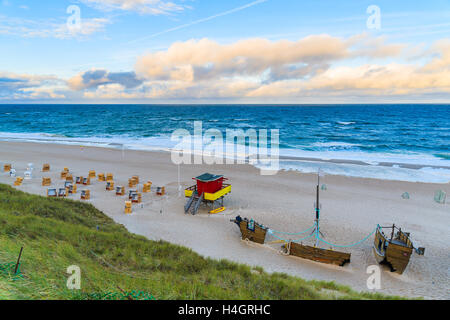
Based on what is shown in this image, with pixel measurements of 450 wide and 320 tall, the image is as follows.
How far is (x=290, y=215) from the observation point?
13758mm

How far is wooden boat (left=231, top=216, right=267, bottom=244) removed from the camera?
35.4 feet

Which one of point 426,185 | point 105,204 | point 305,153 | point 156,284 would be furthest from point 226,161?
point 156,284

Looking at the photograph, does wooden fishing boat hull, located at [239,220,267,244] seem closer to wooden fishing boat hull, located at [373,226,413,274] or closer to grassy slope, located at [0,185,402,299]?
grassy slope, located at [0,185,402,299]

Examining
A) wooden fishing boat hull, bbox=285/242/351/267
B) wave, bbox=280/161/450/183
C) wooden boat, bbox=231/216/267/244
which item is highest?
wave, bbox=280/161/450/183

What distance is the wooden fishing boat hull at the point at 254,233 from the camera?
1077cm

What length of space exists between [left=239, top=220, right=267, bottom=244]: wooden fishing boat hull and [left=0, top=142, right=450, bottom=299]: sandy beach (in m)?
0.29

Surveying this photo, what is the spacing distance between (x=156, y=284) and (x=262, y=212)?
9.67 m

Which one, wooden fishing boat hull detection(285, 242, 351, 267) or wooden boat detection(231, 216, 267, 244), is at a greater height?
wooden boat detection(231, 216, 267, 244)

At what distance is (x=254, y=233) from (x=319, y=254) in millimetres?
2566

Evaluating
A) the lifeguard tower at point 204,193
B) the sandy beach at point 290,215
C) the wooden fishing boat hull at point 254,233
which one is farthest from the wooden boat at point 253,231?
the lifeguard tower at point 204,193

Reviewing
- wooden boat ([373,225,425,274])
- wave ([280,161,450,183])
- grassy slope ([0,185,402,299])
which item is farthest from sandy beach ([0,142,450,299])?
grassy slope ([0,185,402,299])

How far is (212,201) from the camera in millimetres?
14195

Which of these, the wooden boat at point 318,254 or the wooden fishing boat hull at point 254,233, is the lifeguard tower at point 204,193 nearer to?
the wooden fishing boat hull at point 254,233

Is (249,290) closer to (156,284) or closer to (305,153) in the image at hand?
(156,284)
